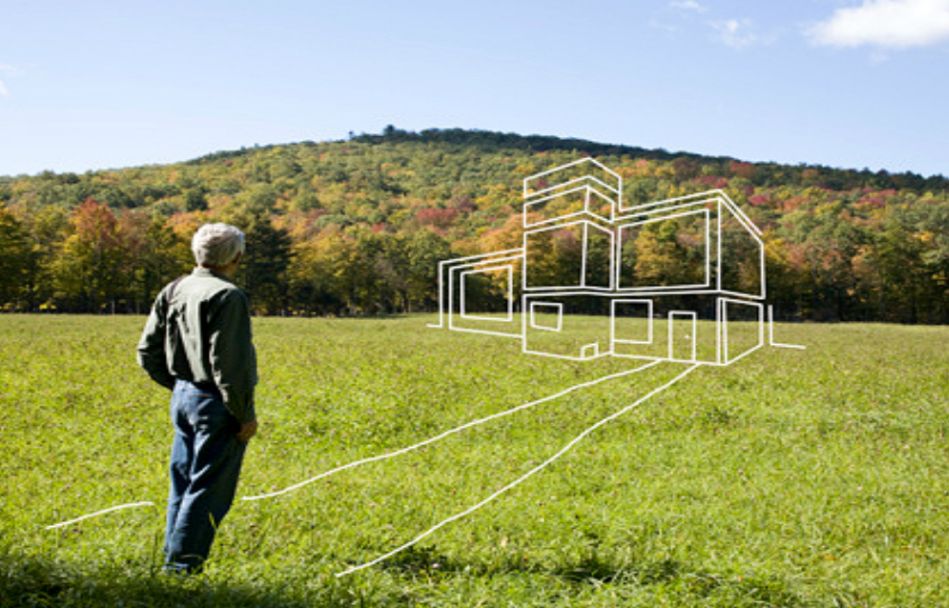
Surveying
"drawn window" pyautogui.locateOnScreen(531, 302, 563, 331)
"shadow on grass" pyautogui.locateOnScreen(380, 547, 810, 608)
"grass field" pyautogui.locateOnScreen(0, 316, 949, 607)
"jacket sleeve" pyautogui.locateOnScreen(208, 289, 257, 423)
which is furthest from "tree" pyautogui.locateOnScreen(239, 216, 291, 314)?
"jacket sleeve" pyautogui.locateOnScreen(208, 289, 257, 423)

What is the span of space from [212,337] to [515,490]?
4078 millimetres

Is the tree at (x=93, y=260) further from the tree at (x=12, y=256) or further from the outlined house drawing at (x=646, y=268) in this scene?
the outlined house drawing at (x=646, y=268)

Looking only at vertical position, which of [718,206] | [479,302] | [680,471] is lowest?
[680,471]

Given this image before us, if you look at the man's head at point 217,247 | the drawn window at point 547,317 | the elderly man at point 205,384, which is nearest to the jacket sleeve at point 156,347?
the elderly man at point 205,384

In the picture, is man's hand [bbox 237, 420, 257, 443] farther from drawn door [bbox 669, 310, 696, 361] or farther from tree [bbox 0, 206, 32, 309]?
tree [bbox 0, 206, 32, 309]

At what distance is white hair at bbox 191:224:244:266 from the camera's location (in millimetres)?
4410

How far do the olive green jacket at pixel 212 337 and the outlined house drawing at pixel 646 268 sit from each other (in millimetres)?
2087

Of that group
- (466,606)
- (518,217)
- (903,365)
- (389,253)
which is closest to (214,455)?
(466,606)

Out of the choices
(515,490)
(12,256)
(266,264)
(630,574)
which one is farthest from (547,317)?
(12,256)

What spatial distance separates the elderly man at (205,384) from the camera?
419 cm

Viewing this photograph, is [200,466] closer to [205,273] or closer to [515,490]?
[205,273]

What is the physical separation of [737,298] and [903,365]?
1335 centimetres

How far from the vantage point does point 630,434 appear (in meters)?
10.0

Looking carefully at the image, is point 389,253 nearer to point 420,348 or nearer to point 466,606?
point 420,348
